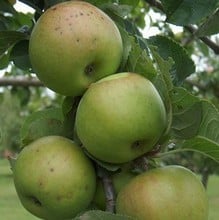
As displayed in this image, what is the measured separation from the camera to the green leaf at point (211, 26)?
1.16 metres

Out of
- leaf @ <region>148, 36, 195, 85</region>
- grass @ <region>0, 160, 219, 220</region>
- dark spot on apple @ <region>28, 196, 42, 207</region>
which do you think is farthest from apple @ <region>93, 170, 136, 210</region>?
grass @ <region>0, 160, 219, 220</region>

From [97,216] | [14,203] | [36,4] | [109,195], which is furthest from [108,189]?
[14,203]

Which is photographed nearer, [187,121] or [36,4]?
[187,121]

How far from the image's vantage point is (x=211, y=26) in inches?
46.1

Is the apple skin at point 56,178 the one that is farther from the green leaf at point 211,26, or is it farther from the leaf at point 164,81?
the green leaf at point 211,26

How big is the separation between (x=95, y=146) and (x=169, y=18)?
1.12ft

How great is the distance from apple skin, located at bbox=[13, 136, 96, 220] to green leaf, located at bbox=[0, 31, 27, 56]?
26 cm

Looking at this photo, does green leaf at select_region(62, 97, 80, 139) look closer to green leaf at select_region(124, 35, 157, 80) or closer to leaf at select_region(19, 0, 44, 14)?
green leaf at select_region(124, 35, 157, 80)

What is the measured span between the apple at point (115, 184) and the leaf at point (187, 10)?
332mm

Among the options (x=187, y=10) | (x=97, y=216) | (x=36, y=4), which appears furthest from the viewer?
(x=36, y=4)

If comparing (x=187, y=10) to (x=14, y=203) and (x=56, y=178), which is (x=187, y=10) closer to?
(x=56, y=178)

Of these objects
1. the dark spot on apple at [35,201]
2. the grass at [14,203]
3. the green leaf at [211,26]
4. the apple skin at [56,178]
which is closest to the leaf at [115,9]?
the green leaf at [211,26]

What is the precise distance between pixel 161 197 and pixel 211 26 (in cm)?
39

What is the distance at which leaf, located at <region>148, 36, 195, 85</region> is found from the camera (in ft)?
3.96
